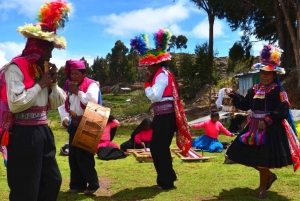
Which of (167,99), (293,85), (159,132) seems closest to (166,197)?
(159,132)

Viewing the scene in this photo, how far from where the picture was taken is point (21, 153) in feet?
12.0

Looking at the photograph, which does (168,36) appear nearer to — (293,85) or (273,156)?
(273,156)

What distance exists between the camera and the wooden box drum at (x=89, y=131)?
5.12 meters

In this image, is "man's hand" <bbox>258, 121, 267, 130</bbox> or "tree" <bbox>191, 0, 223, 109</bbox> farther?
"tree" <bbox>191, 0, 223, 109</bbox>

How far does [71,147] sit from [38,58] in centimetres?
203

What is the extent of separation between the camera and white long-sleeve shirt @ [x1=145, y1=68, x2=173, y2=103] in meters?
5.51

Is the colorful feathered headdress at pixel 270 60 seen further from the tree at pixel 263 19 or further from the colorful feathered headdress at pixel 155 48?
the tree at pixel 263 19

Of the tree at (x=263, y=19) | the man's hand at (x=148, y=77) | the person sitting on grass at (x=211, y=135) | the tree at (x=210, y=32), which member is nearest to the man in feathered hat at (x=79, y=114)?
the man's hand at (x=148, y=77)

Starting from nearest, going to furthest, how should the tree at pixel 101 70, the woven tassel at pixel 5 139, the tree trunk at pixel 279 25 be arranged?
the woven tassel at pixel 5 139 < the tree trunk at pixel 279 25 < the tree at pixel 101 70

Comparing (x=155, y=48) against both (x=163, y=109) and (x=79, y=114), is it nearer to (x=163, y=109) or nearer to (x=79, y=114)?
(x=163, y=109)

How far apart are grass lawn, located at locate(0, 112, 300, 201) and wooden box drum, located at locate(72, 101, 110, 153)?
0.72m

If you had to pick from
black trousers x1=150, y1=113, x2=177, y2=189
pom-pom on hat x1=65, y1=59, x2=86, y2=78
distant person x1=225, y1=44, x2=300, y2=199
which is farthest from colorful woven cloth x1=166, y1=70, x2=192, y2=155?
pom-pom on hat x1=65, y1=59, x2=86, y2=78

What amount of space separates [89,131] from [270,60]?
254cm

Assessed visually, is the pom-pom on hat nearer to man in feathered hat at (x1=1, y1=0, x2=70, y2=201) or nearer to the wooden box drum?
the wooden box drum
